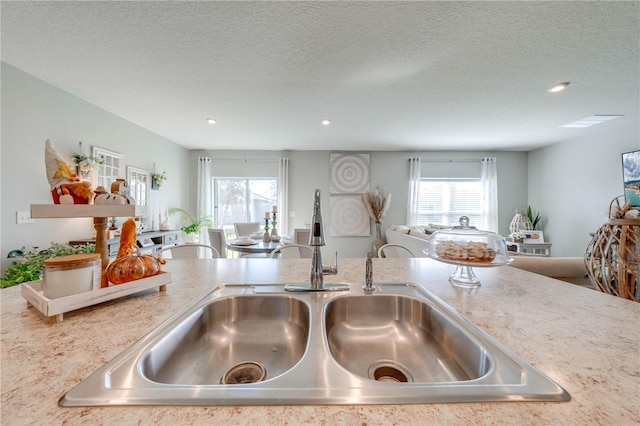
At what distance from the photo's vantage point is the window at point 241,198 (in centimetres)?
532

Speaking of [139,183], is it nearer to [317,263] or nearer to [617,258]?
[317,263]

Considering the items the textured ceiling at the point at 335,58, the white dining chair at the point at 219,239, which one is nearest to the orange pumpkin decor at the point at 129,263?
the textured ceiling at the point at 335,58


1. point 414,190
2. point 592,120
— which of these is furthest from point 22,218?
point 592,120

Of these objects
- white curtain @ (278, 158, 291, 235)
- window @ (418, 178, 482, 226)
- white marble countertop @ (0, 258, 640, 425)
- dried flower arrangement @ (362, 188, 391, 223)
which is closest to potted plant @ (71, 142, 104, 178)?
white marble countertop @ (0, 258, 640, 425)

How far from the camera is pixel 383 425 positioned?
1.16 feet

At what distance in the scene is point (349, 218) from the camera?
5.36 meters

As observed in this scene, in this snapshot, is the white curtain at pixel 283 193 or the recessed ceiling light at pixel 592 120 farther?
the white curtain at pixel 283 193

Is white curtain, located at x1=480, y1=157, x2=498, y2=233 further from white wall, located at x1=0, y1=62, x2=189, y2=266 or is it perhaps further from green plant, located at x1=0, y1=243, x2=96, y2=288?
white wall, located at x1=0, y1=62, x2=189, y2=266

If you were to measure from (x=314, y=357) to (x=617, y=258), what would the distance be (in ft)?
4.49

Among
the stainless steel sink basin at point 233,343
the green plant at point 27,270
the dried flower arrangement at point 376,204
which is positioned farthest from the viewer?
the dried flower arrangement at point 376,204

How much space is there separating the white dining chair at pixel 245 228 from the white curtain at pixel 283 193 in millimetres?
862

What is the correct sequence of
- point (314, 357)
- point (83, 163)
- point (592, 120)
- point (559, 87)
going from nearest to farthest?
point (314, 357) → point (559, 87) → point (83, 163) → point (592, 120)

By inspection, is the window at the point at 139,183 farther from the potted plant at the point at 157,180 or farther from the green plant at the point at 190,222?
the green plant at the point at 190,222

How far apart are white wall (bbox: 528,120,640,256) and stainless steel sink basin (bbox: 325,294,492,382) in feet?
15.2
